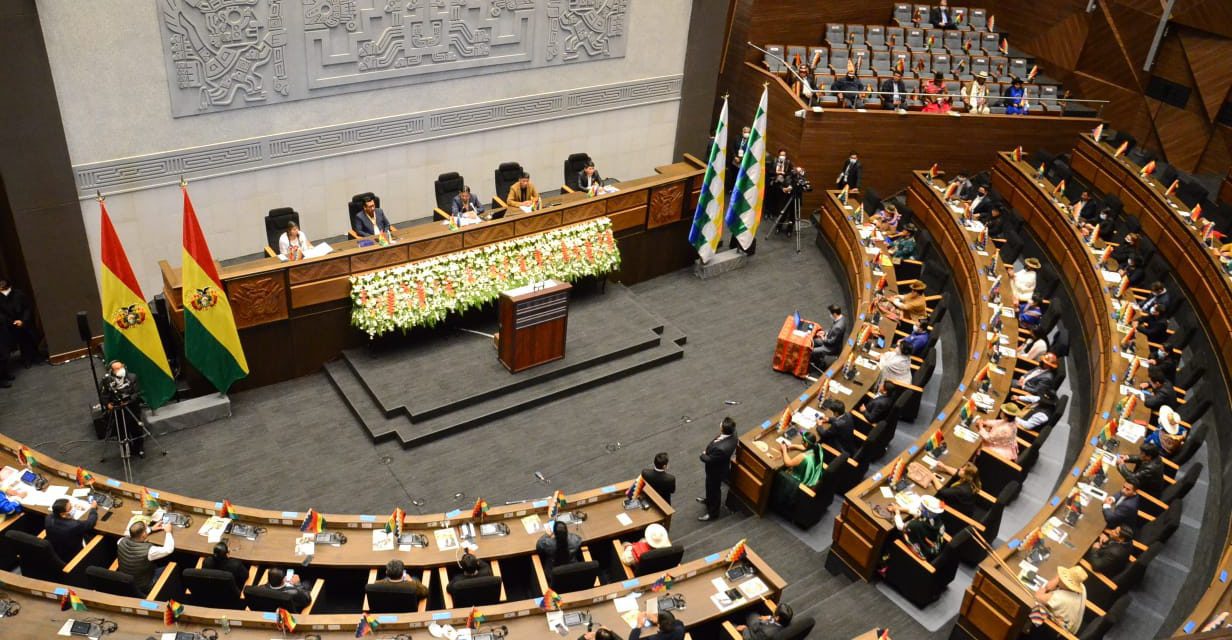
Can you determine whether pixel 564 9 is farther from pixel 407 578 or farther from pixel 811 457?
pixel 407 578

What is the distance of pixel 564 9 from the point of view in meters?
14.3

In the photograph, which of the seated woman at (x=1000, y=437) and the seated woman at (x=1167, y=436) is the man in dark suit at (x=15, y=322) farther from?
the seated woman at (x=1167, y=436)

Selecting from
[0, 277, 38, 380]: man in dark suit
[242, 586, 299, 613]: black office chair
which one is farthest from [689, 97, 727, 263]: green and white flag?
[0, 277, 38, 380]: man in dark suit

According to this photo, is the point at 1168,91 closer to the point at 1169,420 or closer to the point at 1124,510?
the point at 1169,420

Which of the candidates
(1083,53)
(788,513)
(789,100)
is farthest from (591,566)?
(1083,53)

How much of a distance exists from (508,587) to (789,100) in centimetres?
1075

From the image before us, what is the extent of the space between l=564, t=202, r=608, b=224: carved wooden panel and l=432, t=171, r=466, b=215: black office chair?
161 cm

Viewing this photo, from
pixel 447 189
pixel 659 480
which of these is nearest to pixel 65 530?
pixel 659 480

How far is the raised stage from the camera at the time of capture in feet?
34.5

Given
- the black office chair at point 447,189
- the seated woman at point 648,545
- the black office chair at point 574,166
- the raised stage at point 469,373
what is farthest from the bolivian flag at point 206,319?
the black office chair at point 574,166

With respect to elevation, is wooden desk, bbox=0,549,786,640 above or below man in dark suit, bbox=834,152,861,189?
below

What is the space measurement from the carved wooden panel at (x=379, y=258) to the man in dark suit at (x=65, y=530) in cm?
398

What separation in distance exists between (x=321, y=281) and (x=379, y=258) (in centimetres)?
71

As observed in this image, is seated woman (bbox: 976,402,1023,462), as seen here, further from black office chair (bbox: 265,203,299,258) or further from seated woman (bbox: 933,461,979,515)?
black office chair (bbox: 265,203,299,258)
